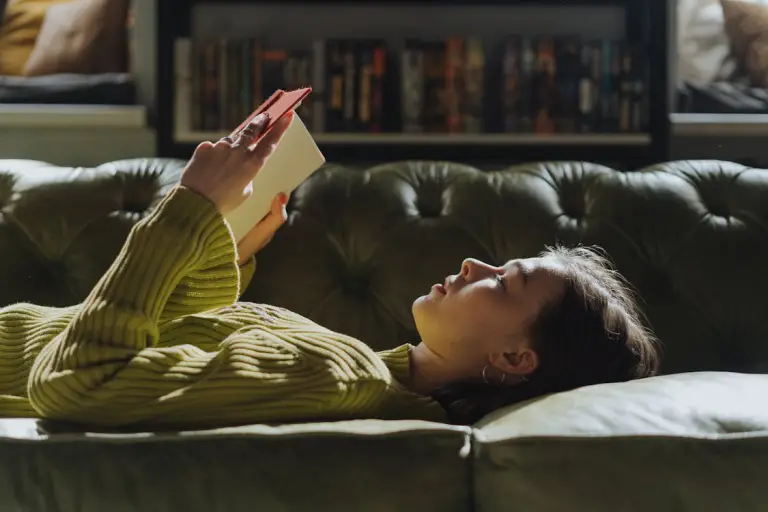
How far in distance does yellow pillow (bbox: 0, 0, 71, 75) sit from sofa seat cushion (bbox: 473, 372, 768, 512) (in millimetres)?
1813

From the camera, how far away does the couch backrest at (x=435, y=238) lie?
4.41ft

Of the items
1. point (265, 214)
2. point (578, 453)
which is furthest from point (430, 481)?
point (265, 214)

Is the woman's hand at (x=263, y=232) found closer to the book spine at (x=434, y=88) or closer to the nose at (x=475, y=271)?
the nose at (x=475, y=271)

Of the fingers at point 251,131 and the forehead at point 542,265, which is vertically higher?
the fingers at point 251,131

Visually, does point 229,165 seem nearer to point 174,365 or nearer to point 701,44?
point 174,365

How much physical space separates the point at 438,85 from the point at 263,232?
797mm

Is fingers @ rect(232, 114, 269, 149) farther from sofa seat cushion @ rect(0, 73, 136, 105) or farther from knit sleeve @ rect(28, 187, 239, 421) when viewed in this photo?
sofa seat cushion @ rect(0, 73, 136, 105)

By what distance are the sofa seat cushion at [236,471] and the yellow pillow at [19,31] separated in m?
1.62

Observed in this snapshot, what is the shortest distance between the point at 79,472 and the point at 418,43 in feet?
4.72

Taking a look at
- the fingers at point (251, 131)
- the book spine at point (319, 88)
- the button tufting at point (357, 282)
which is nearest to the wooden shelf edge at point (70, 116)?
the book spine at point (319, 88)

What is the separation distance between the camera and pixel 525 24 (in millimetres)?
2117

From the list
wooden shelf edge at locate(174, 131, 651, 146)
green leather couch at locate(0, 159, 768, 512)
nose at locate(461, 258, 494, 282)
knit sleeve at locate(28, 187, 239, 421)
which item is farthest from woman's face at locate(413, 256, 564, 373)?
wooden shelf edge at locate(174, 131, 651, 146)

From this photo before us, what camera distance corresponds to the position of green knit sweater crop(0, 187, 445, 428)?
0.84m

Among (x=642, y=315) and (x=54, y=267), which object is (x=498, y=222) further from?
(x=54, y=267)
